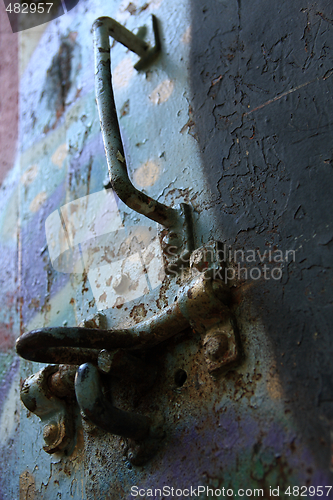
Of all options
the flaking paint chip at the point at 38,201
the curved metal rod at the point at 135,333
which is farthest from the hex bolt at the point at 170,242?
the flaking paint chip at the point at 38,201

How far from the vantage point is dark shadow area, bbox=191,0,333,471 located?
62 cm

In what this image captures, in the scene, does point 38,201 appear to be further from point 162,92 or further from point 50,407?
point 50,407

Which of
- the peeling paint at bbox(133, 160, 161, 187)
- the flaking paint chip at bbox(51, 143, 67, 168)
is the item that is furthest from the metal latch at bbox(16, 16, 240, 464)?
the flaking paint chip at bbox(51, 143, 67, 168)

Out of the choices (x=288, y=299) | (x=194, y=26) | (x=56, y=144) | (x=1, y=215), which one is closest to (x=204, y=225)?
(x=288, y=299)

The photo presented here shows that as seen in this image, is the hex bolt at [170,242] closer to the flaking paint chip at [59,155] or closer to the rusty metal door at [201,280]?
the rusty metal door at [201,280]

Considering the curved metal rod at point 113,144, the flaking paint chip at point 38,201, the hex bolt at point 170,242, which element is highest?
the flaking paint chip at point 38,201

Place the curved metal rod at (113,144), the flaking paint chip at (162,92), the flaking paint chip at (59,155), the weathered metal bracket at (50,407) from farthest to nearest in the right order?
1. the flaking paint chip at (59,155)
2. the flaking paint chip at (162,92)
3. the weathered metal bracket at (50,407)
4. the curved metal rod at (113,144)

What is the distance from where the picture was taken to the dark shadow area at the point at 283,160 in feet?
2.05

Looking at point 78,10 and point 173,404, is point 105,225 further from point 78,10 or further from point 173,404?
point 78,10

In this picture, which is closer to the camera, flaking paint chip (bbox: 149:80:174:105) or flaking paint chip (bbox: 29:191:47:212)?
flaking paint chip (bbox: 149:80:174:105)

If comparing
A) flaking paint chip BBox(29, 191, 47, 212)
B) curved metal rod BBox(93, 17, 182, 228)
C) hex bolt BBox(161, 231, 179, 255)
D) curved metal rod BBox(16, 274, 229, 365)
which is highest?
flaking paint chip BBox(29, 191, 47, 212)

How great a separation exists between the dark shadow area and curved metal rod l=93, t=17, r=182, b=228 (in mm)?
114

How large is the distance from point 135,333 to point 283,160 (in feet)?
1.31

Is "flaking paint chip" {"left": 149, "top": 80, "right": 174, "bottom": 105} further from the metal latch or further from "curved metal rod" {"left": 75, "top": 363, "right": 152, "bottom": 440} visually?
"curved metal rod" {"left": 75, "top": 363, "right": 152, "bottom": 440}
